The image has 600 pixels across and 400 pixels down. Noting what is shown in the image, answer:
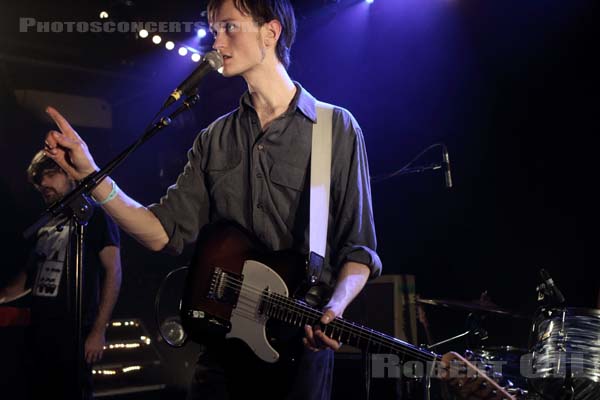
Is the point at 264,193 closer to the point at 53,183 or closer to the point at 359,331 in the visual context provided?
the point at 359,331

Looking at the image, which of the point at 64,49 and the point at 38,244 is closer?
the point at 38,244

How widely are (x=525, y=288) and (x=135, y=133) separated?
5.83m

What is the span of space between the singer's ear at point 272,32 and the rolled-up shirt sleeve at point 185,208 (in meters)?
0.58

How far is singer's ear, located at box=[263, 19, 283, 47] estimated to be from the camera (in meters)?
2.57

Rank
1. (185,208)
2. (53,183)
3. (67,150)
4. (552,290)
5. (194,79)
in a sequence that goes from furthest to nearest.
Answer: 1. (53,183)
2. (552,290)
3. (185,208)
4. (194,79)
5. (67,150)

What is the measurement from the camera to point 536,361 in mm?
3539

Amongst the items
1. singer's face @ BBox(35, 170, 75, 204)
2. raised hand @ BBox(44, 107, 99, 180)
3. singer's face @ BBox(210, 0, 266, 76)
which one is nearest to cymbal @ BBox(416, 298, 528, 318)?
singer's face @ BBox(210, 0, 266, 76)

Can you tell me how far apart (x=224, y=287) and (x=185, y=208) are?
0.45m

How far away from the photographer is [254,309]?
7.02 feet

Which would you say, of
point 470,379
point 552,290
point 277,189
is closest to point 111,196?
point 277,189

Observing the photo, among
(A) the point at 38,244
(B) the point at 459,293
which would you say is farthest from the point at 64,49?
(B) the point at 459,293

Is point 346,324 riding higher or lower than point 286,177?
lower

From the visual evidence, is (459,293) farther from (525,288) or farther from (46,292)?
(46,292)

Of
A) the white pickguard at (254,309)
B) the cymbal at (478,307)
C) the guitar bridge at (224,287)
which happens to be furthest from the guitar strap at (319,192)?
the cymbal at (478,307)
